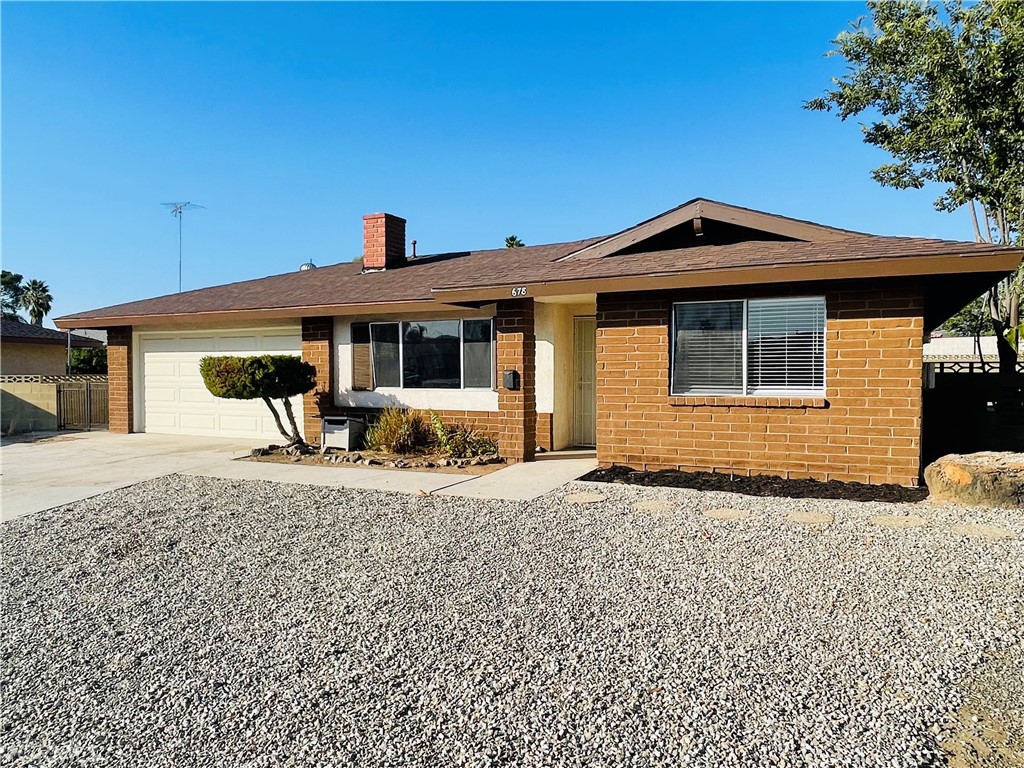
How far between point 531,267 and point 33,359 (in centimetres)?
2166

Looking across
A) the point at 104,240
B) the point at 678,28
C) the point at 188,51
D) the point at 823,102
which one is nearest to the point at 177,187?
the point at 104,240

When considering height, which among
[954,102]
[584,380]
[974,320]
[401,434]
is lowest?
[401,434]

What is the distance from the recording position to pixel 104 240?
18891 millimetres

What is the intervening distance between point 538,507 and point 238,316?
8981 mm

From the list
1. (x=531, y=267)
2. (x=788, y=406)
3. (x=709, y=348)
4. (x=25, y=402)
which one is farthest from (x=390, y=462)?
(x=25, y=402)

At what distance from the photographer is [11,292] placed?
202ft

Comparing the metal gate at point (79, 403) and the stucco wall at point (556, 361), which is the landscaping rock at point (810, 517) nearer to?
the stucco wall at point (556, 361)

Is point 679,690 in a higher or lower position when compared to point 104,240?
lower

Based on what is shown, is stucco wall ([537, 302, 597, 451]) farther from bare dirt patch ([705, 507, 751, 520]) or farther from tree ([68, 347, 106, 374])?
tree ([68, 347, 106, 374])

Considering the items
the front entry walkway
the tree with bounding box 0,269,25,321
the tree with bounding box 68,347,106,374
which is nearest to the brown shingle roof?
the front entry walkway

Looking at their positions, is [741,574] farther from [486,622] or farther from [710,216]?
[710,216]

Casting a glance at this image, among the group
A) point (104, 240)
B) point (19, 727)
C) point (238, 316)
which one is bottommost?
point (19, 727)

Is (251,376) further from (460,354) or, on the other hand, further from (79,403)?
(79,403)

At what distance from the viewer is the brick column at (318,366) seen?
12.4 m
